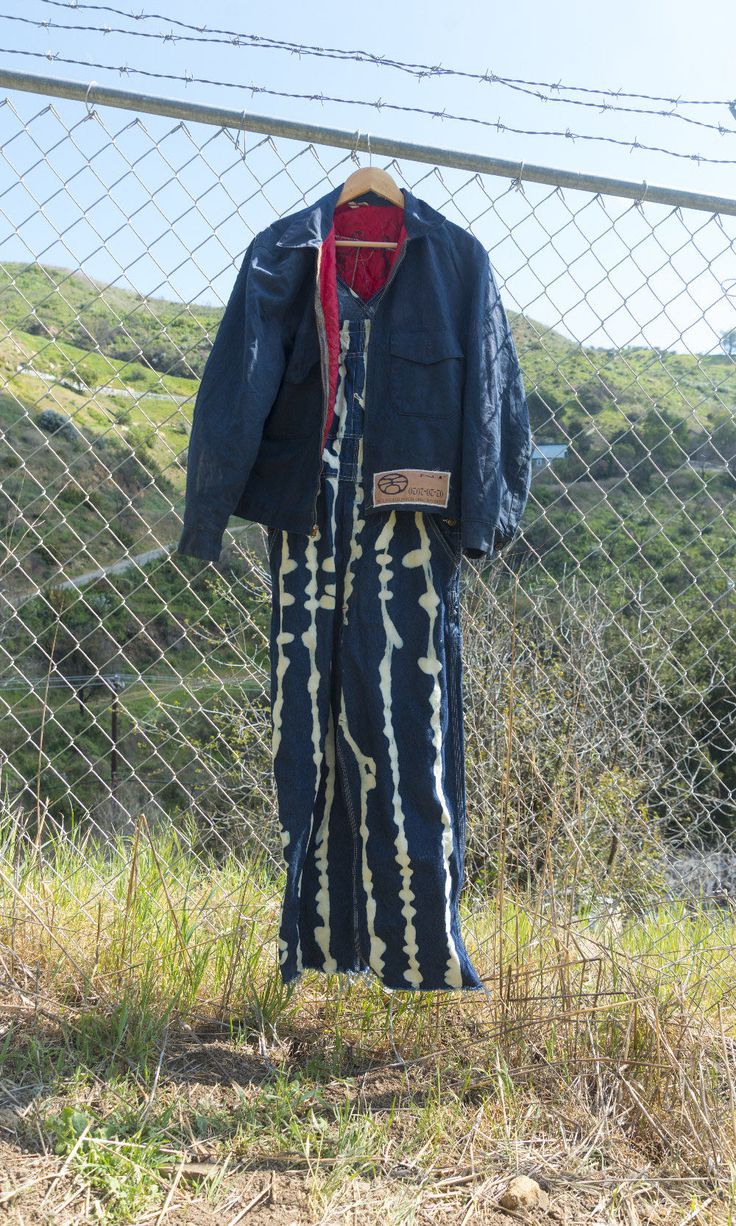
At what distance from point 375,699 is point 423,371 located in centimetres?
70

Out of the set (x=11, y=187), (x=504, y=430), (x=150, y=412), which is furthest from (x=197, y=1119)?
(x=11, y=187)

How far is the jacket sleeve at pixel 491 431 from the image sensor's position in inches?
80.0

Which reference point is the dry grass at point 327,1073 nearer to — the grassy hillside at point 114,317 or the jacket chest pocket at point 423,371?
the jacket chest pocket at point 423,371

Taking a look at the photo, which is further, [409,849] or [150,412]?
[150,412]

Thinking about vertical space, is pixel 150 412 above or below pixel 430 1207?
above

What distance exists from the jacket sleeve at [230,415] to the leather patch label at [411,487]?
0.28 m

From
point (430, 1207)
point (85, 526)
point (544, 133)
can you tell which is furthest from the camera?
point (85, 526)

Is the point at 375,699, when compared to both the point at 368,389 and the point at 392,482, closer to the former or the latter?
the point at 392,482

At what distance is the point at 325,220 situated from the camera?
208 centimetres

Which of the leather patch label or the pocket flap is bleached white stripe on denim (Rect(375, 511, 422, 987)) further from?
the pocket flap

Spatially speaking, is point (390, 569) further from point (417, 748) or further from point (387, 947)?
point (387, 947)


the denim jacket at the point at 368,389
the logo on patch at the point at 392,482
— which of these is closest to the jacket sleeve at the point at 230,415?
the denim jacket at the point at 368,389

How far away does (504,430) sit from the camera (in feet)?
7.11

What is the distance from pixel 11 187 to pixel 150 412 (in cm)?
71
